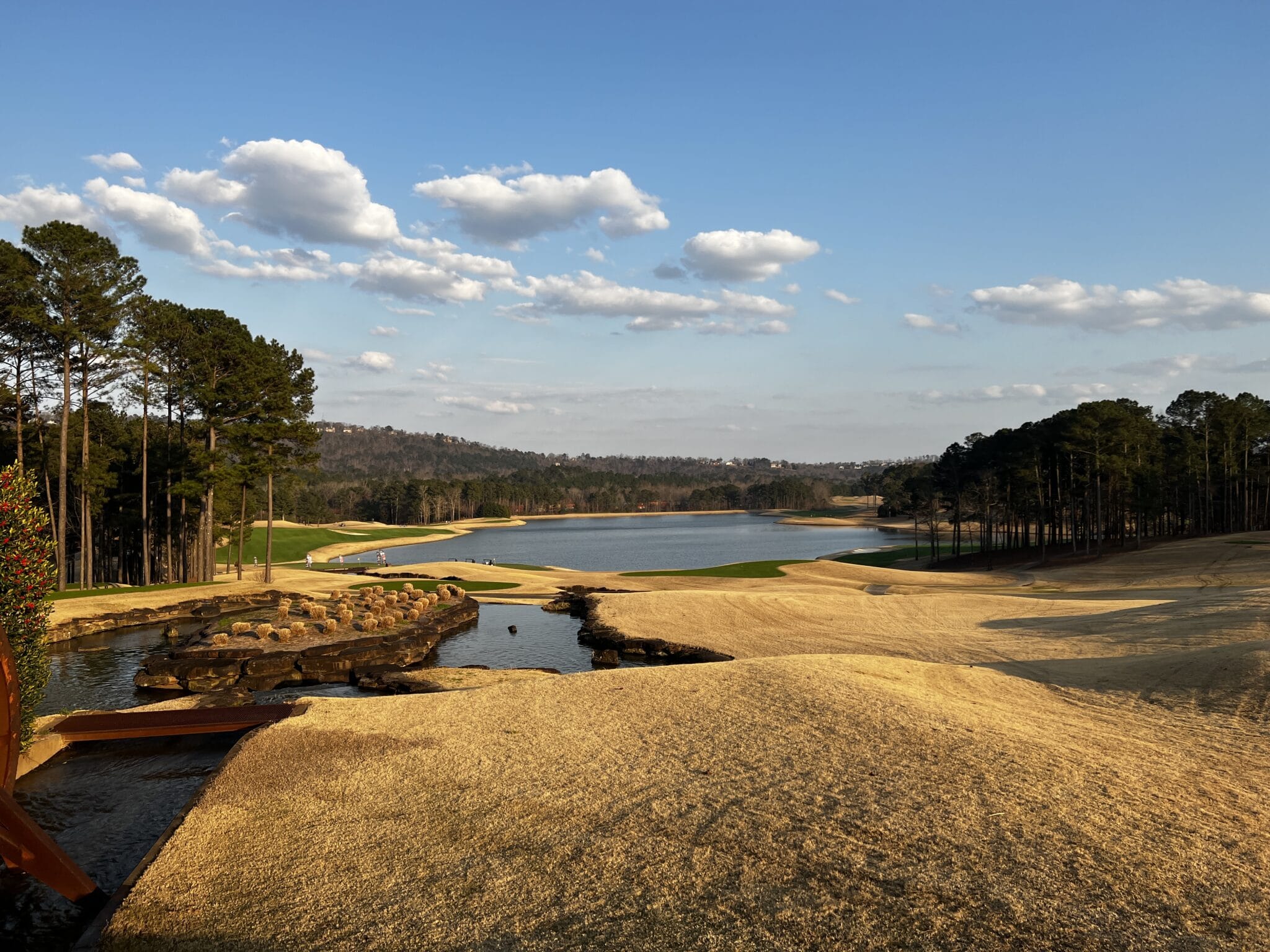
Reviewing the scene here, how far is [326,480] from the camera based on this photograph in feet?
552

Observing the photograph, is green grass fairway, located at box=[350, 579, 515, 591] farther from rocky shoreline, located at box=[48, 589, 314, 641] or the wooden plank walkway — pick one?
the wooden plank walkway

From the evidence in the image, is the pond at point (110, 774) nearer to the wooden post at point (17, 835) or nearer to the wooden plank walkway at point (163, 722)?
the wooden plank walkway at point (163, 722)

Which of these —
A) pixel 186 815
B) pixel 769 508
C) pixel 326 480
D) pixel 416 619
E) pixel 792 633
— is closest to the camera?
pixel 186 815

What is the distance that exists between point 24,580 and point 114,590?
27.1m

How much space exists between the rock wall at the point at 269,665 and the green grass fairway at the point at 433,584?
13.8 m

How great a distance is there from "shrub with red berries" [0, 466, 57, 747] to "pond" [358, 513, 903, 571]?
155 feet

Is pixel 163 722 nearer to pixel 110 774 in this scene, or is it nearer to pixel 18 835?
pixel 110 774

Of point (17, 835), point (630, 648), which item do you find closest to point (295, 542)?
point (630, 648)

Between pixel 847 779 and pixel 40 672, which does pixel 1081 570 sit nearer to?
pixel 847 779

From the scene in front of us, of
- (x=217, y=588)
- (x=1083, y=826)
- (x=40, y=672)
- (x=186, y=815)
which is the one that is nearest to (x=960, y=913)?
(x=1083, y=826)

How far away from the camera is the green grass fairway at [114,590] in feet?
93.8

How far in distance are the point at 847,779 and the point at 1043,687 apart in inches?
289

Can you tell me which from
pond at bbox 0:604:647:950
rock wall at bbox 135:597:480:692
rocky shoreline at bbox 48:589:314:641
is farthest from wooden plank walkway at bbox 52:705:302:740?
rocky shoreline at bbox 48:589:314:641

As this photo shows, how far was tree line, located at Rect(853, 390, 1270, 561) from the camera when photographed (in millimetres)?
49094
